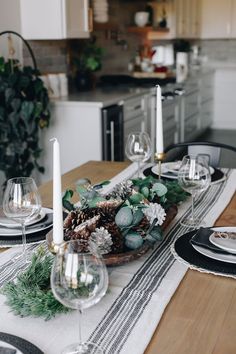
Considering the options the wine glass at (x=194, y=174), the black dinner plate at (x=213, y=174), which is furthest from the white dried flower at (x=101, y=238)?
the black dinner plate at (x=213, y=174)

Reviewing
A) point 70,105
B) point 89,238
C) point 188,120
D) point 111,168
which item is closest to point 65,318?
point 89,238

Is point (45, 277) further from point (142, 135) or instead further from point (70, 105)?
point (70, 105)

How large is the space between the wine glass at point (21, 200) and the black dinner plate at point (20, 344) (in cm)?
40

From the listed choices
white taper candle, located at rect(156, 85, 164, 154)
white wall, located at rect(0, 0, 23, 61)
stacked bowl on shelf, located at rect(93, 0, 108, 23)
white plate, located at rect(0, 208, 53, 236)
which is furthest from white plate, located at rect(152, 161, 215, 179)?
stacked bowl on shelf, located at rect(93, 0, 108, 23)

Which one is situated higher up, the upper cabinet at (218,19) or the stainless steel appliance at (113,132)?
the upper cabinet at (218,19)

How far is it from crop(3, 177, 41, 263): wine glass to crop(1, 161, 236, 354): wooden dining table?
1.42ft

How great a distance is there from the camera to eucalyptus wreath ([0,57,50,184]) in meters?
3.29

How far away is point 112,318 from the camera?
1.07 meters

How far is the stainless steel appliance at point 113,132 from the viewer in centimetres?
386

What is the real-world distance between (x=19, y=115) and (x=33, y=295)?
2371 mm

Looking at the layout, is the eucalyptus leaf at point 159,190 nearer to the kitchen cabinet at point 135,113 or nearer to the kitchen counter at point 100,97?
the kitchen counter at point 100,97

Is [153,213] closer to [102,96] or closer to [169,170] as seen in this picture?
[169,170]

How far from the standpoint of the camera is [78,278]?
2.88 feet

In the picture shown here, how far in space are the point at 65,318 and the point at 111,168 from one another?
1.42 m
